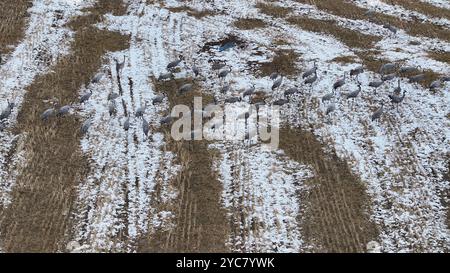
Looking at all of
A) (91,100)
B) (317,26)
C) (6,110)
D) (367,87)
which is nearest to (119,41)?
(91,100)

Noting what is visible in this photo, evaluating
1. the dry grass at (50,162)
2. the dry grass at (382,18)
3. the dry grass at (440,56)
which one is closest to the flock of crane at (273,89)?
the dry grass at (50,162)

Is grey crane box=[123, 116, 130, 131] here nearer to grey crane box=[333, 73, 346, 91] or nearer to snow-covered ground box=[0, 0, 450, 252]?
snow-covered ground box=[0, 0, 450, 252]

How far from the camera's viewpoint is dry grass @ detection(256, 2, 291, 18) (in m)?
38.9

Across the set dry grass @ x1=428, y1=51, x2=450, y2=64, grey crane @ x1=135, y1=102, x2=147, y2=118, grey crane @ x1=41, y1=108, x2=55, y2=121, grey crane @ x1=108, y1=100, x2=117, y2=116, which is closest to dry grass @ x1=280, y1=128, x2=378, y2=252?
grey crane @ x1=135, y1=102, x2=147, y2=118

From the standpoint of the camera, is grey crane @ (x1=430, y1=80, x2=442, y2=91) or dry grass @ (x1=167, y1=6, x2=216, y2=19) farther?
dry grass @ (x1=167, y1=6, x2=216, y2=19)

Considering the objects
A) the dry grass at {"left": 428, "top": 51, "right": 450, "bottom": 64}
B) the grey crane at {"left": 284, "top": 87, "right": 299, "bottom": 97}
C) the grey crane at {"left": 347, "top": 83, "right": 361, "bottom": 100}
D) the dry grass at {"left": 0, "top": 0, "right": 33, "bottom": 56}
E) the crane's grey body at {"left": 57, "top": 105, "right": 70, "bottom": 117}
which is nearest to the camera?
the crane's grey body at {"left": 57, "top": 105, "right": 70, "bottom": 117}

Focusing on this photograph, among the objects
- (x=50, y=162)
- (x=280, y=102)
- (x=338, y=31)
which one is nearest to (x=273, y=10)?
(x=338, y=31)

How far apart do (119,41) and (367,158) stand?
18.1 metres

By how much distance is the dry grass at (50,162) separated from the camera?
19750 mm

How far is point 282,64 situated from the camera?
3195 centimetres

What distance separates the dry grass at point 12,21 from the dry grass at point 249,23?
14.2 meters

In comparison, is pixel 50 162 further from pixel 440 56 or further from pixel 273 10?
pixel 440 56

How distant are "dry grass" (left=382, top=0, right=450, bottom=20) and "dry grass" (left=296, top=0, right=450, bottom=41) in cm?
197

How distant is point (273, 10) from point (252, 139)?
16927 millimetres
